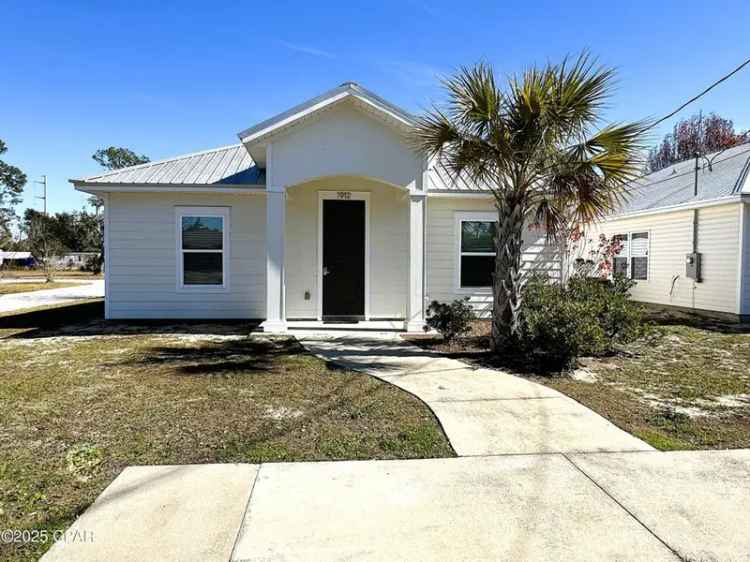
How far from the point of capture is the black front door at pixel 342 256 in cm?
1102

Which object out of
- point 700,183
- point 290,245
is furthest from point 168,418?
point 700,183

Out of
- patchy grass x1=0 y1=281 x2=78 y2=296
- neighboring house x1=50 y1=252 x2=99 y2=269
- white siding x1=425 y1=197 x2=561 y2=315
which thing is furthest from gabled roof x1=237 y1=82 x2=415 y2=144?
neighboring house x1=50 y1=252 x2=99 y2=269

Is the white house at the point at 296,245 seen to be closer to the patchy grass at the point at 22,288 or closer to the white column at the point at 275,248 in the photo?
the white column at the point at 275,248

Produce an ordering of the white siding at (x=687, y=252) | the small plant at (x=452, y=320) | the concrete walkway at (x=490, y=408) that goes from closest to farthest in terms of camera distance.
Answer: the concrete walkway at (x=490, y=408)
the small plant at (x=452, y=320)
the white siding at (x=687, y=252)

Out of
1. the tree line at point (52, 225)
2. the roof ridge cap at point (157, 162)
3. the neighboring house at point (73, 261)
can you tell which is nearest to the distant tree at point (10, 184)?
the tree line at point (52, 225)

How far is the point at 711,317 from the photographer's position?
1220cm

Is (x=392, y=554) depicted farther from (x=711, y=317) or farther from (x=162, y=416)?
(x=711, y=317)

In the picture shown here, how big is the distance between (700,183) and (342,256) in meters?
10.5

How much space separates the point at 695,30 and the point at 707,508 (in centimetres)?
1100

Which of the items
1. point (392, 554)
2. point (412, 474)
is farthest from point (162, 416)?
point (392, 554)

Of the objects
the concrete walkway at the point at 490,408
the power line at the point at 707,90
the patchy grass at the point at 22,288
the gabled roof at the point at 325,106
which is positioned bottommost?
the concrete walkway at the point at 490,408

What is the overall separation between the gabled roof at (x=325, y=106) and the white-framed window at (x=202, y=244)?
8.77ft

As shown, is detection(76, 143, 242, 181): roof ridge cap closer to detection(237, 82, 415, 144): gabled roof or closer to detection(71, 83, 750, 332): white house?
detection(71, 83, 750, 332): white house

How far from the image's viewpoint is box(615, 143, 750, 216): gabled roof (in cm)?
1224
